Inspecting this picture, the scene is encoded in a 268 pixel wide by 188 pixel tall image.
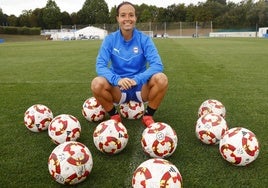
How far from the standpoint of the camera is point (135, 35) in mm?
4992

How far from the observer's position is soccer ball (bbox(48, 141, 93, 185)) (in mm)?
3107

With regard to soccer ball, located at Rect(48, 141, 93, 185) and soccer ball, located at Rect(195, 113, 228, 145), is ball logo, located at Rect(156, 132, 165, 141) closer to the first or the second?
soccer ball, located at Rect(195, 113, 228, 145)

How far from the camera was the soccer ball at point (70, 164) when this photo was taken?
3.11 m

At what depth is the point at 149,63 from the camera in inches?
192

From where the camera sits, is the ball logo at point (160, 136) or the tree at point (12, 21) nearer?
the ball logo at point (160, 136)

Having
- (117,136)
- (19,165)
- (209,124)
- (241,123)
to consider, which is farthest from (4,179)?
(241,123)

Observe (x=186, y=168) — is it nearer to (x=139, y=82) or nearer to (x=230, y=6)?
(x=139, y=82)

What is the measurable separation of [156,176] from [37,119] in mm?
2509

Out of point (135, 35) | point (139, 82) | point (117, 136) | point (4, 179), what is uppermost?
point (135, 35)

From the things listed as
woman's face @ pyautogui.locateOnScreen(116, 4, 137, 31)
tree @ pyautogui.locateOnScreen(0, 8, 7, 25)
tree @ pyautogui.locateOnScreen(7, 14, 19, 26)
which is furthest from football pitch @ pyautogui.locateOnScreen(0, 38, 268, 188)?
tree @ pyautogui.locateOnScreen(7, 14, 19, 26)

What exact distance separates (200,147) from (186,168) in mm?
652

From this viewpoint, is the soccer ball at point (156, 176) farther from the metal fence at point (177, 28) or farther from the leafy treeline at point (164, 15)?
the leafy treeline at point (164, 15)

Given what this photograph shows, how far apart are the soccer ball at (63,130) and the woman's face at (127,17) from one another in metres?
1.65

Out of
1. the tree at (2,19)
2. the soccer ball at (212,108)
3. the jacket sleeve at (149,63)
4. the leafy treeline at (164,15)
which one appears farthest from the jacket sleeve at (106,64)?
the tree at (2,19)
